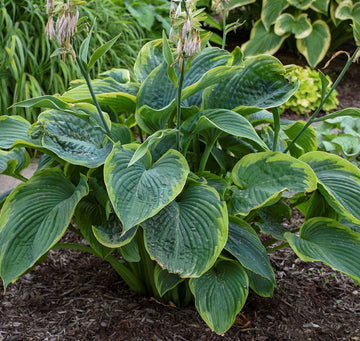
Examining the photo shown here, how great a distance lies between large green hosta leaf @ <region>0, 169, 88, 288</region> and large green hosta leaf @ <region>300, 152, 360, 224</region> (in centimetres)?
82

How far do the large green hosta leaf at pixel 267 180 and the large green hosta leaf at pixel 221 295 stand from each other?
238mm

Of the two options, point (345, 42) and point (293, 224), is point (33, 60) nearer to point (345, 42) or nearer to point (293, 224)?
point (293, 224)

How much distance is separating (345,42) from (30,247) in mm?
4763

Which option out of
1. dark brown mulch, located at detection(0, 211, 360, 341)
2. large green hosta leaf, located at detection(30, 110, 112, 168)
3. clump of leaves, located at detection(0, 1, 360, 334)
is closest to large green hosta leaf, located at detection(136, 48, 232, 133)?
clump of leaves, located at detection(0, 1, 360, 334)

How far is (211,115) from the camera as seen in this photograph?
1.67m

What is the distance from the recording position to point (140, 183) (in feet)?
4.89

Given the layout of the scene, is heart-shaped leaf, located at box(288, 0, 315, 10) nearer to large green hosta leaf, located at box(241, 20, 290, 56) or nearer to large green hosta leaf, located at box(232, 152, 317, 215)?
large green hosta leaf, located at box(241, 20, 290, 56)

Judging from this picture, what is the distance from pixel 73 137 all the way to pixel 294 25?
13.4 feet

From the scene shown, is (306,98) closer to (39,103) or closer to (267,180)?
(267,180)

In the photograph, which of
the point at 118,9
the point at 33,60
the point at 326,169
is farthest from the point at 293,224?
the point at 118,9

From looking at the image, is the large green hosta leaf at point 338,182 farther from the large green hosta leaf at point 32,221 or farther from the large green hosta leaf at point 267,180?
the large green hosta leaf at point 32,221

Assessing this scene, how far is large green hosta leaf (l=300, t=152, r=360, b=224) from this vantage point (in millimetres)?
1610

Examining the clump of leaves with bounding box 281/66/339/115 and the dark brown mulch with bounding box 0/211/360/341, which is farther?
the clump of leaves with bounding box 281/66/339/115

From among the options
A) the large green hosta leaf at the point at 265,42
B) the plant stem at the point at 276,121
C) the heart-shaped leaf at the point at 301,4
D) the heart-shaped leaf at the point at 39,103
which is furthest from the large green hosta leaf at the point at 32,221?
the heart-shaped leaf at the point at 301,4
